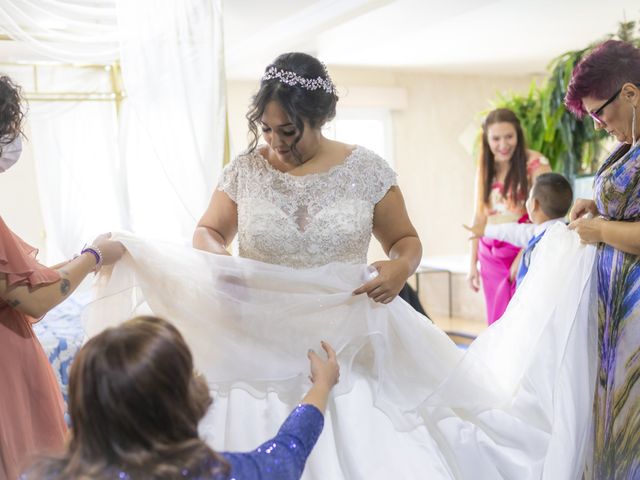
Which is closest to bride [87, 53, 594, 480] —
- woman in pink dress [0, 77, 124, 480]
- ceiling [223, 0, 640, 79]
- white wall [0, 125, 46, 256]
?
woman in pink dress [0, 77, 124, 480]

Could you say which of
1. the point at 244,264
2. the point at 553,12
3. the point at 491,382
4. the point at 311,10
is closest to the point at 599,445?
the point at 491,382

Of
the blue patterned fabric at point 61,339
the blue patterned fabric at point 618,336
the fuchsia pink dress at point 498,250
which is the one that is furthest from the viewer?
the fuchsia pink dress at point 498,250

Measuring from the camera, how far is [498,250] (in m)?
3.63

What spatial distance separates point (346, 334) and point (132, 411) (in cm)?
79

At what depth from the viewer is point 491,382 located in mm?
1817

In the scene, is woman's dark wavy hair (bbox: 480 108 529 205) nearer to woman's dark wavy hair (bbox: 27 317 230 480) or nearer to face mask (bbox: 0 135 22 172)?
face mask (bbox: 0 135 22 172)

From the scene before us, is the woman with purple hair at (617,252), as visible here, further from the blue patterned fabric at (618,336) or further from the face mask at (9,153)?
the face mask at (9,153)

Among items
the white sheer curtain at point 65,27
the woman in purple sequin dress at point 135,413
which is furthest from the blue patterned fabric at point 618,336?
the white sheer curtain at point 65,27

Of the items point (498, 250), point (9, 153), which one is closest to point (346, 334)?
point (9, 153)

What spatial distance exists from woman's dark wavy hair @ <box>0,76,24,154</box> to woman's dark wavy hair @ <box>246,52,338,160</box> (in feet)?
1.99

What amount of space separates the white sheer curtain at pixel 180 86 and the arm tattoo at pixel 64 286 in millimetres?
1206

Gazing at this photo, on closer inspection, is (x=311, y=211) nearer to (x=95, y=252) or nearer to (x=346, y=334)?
(x=346, y=334)

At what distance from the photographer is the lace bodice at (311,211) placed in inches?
74.8

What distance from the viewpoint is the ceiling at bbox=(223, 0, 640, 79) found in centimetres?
494
